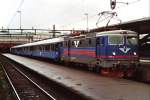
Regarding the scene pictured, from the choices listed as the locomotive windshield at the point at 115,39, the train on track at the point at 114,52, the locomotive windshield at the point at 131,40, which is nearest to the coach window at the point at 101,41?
the train on track at the point at 114,52

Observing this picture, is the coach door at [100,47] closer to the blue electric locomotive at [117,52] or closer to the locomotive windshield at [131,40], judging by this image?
the blue electric locomotive at [117,52]

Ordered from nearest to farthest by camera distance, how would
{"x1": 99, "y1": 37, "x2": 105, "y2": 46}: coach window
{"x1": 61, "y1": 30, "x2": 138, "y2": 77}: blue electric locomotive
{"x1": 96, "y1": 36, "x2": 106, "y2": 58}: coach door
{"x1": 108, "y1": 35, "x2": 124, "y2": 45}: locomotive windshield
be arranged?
1. {"x1": 61, "y1": 30, "x2": 138, "y2": 77}: blue electric locomotive
2. {"x1": 108, "y1": 35, "x2": 124, "y2": 45}: locomotive windshield
3. {"x1": 96, "y1": 36, "x2": 106, "y2": 58}: coach door
4. {"x1": 99, "y1": 37, "x2": 105, "y2": 46}: coach window

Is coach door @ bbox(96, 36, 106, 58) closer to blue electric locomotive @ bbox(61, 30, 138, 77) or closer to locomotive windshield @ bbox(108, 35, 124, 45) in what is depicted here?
blue electric locomotive @ bbox(61, 30, 138, 77)

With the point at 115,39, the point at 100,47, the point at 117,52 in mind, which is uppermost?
the point at 115,39

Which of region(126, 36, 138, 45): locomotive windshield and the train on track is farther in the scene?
region(126, 36, 138, 45): locomotive windshield

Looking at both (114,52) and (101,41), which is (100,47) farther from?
(114,52)

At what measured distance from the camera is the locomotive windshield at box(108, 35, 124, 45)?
23.0m

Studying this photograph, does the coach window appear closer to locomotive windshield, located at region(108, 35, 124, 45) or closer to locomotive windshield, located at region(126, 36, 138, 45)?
locomotive windshield, located at region(108, 35, 124, 45)

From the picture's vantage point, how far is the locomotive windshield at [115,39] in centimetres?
2300

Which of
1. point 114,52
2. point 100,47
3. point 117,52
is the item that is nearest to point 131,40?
point 117,52

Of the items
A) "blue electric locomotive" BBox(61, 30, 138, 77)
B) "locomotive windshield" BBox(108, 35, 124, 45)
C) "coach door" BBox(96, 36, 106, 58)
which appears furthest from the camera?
"coach door" BBox(96, 36, 106, 58)

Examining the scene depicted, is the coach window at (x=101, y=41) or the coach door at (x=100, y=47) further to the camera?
the coach window at (x=101, y=41)

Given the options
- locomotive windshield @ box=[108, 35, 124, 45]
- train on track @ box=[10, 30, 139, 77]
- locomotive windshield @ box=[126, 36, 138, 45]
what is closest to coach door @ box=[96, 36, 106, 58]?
A: train on track @ box=[10, 30, 139, 77]

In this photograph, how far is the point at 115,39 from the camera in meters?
23.1
